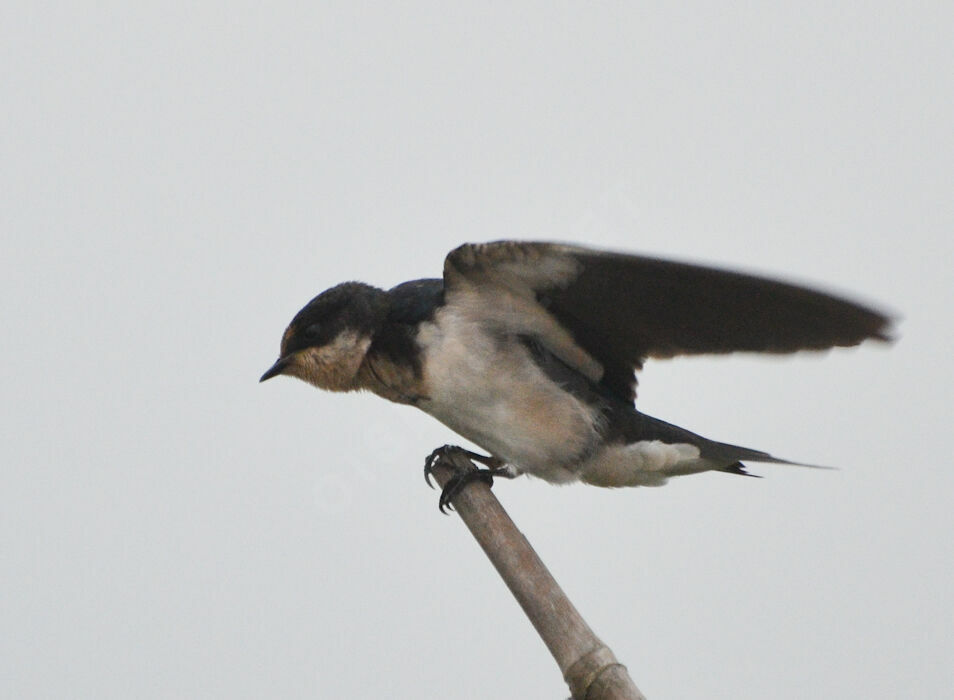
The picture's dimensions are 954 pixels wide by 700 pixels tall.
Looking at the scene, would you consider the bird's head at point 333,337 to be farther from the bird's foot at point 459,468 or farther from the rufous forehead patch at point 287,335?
the bird's foot at point 459,468

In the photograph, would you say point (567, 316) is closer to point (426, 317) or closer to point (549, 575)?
point (426, 317)

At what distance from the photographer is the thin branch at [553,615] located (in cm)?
195

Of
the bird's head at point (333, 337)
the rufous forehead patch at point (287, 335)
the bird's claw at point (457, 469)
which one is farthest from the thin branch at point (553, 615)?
the rufous forehead patch at point (287, 335)

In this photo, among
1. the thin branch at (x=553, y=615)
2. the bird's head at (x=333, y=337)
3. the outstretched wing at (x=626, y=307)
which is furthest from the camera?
the bird's head at (x=333, y=337)

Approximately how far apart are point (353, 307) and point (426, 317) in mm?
189

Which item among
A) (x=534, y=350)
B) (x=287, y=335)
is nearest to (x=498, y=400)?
(x=534, y=350)

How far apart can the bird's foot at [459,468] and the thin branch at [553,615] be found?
324 mm

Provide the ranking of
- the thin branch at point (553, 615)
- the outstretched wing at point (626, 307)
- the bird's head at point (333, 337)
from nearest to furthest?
1. the thin branch at point (553, 615)
2. the outstretched wing at point (626, 307)
3. the bird's head at point (333, 337)

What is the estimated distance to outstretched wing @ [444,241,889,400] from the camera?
2.52 meters

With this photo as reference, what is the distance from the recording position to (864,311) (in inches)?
87.5

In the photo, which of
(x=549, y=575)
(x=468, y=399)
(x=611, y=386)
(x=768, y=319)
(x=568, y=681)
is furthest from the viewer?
(x=611, y=386)

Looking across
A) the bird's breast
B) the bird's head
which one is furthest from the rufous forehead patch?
the bird's breast

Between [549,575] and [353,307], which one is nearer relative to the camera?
[549,575]

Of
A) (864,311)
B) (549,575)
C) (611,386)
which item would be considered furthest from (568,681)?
(611,386)
